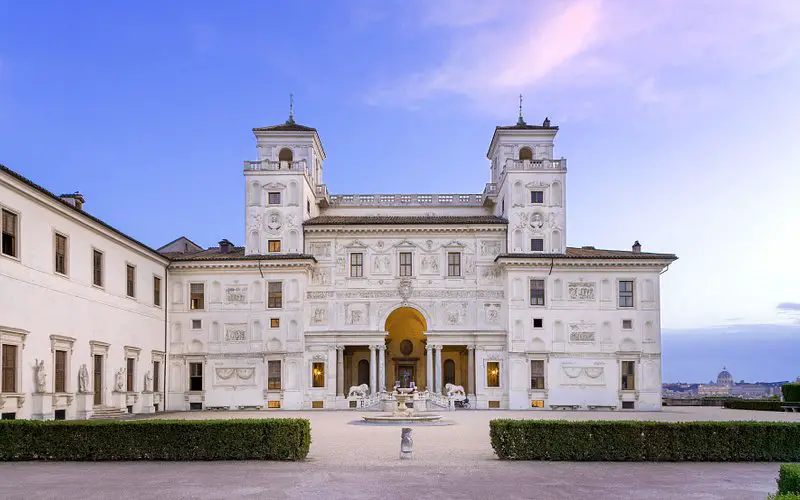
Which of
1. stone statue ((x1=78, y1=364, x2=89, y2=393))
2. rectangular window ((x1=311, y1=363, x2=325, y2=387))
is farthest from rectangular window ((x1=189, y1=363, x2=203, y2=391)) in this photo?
stone statue ((x1=78, y1=364, x2=89, y2=393))

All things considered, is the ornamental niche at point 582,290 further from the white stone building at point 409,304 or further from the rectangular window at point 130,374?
the rectangular window at point 130,374

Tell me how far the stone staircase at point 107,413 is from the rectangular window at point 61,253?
6674 millimetres

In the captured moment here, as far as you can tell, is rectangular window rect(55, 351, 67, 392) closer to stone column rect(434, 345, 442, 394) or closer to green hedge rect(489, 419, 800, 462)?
green hedge rect(489, 419, 800, 462)

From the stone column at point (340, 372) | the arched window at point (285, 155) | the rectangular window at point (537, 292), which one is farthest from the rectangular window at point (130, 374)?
the rectangular window at point (537, 292)

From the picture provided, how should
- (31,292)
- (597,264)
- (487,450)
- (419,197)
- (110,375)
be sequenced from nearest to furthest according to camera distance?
1. (487,450)
2. (31,292)
3. (110,375)
4. (597,264)
5. (419,197)

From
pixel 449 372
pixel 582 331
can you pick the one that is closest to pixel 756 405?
pixel 582 331

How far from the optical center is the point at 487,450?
22109 mm

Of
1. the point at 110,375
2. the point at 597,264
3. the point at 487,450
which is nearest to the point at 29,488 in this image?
the point at 487,450

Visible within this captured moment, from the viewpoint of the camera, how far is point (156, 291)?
4534cm

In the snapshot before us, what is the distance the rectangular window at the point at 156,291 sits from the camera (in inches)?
1766

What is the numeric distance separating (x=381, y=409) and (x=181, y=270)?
14794 mm

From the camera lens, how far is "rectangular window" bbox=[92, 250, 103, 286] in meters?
35.9

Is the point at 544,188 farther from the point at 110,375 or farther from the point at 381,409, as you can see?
the point at 110,375

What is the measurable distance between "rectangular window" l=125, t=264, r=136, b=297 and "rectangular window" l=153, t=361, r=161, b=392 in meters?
5.49
